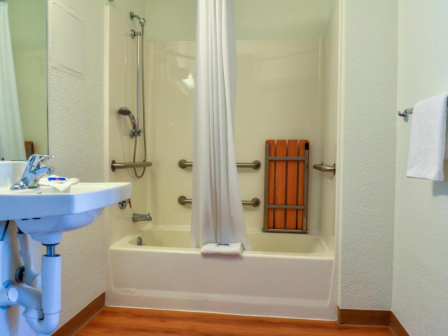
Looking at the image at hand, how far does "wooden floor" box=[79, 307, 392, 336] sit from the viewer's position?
177 cm

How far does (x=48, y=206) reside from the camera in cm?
98

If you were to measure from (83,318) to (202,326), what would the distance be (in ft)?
2.09

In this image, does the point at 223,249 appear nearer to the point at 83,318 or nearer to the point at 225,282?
the point at 225,282

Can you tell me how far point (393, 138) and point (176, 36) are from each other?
178cm

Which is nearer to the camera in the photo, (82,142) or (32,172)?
(32,172)

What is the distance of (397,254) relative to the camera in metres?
1.79

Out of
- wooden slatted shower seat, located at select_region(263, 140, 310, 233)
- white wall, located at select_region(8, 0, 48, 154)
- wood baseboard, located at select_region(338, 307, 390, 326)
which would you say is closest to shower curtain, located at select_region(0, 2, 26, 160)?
white wall, located at select_region(8, 0, 48, 154)

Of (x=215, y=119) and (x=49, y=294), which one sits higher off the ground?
(x=215, y=119)

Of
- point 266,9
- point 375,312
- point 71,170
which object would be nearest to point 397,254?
point 375,312

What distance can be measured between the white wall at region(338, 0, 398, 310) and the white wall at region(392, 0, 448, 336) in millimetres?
48

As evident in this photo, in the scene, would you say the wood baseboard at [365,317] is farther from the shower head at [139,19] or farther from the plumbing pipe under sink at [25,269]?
the shower head at [139,19]

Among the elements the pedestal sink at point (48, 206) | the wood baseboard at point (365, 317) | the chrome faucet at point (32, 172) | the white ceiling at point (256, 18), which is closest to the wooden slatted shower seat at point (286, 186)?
the wood baseboard at point (365, 317)

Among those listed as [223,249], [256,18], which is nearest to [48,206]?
[223,249]

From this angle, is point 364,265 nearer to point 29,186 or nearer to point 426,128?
point 426,128
